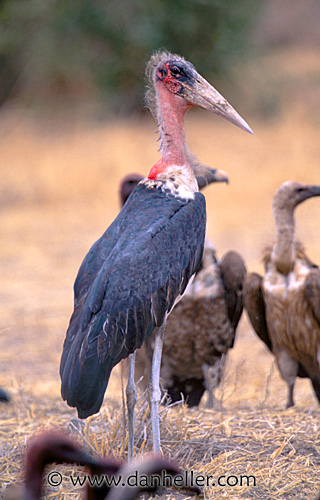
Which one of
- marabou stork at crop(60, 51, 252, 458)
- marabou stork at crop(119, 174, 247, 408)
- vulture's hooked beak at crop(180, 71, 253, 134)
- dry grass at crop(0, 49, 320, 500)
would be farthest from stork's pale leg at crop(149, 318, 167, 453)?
marabou stork at crop(119, 174, 247, 408)

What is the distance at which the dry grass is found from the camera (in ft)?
11.6

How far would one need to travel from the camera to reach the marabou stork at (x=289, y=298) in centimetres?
466

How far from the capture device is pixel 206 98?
3.48 metres

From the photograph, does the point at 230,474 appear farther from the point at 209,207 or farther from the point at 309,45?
the point at 309,45

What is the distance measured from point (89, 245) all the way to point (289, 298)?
5.06m

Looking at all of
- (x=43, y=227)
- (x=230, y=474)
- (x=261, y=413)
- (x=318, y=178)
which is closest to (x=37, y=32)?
(x=43, y=227)

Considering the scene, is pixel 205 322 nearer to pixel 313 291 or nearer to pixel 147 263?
pixel 313 291

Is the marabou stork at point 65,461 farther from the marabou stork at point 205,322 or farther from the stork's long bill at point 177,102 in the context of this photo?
the marabou stork at point 205,322

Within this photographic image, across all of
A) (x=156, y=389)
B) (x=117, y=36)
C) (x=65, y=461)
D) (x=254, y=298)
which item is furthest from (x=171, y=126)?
(x=117, y=36)

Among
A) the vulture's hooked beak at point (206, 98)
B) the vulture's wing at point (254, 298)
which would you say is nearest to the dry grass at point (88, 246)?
the vulture's wing at point (254, 298)

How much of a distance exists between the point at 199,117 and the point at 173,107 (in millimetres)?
10888

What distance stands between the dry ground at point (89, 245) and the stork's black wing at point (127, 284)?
1.95 ft

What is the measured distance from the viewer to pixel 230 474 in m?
3.31

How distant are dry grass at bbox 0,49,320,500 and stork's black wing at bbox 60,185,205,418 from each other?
585 millimetres
